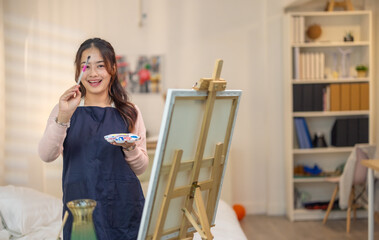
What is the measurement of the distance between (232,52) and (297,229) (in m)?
1.98

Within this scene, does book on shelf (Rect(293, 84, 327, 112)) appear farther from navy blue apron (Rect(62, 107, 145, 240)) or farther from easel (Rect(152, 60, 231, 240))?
navy blue apron (Rect(62, 107, 145, 240))

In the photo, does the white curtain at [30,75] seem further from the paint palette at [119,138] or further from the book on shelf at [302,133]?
the paint palette at [119,138]

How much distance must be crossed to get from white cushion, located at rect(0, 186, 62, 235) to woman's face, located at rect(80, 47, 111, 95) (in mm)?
1638

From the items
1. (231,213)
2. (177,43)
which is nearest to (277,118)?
(177,43)

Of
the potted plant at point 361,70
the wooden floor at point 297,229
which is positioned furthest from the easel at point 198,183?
the potted plant at point 361,70

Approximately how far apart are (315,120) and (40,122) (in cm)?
293

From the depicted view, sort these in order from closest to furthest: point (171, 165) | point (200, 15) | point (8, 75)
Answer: point (171, 165), point (8, 75), point (200, 15)

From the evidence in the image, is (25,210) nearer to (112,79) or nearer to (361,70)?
(112,79)

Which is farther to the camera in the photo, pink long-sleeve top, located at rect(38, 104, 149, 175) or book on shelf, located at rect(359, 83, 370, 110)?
book on shelf, located at rect(359, 83, 370, 110)

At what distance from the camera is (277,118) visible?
5.36m

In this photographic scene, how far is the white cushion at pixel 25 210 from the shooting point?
3273 mm

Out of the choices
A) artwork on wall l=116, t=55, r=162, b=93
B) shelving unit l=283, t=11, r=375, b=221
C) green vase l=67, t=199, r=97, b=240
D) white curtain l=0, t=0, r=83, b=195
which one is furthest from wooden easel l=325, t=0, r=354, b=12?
green vase l=67, t=199, r=97, b=240

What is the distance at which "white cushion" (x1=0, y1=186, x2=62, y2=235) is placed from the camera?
3.27m

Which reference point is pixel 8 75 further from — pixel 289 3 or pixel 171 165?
pixel 171 165
